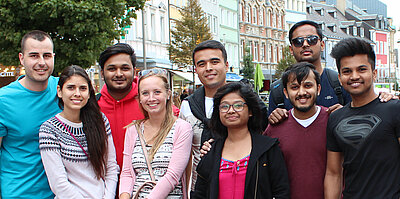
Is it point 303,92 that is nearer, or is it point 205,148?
point 303,92

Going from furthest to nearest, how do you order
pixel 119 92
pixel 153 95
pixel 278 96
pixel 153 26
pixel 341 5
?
pixel 341 5 < pixel 153 26 < pixel 119 92 < pixel 278 96 < pixel 153 95

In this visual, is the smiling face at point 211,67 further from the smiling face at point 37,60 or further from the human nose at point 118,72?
the smiling face at point 37,60

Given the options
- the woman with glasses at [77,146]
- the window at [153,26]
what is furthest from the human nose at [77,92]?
the window at [153,26]

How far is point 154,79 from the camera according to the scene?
463 centimetres

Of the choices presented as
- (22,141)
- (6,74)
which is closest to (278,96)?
(22,141)

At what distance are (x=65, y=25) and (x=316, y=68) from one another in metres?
Answer: 11.1

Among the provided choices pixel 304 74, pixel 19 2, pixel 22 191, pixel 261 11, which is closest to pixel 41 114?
pixel 22 191

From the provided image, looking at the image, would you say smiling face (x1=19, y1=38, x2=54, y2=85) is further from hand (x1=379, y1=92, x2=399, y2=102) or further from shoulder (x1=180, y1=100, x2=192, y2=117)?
hand (x1=379, y1=92, x2=399, y2=102)

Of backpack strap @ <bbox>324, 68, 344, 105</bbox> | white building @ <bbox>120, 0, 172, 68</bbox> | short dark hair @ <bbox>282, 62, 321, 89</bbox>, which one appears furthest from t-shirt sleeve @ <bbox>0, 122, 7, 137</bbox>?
white building @ <bbox>120, 0, 172, 68</bbox>

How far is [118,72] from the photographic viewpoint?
5133 mm

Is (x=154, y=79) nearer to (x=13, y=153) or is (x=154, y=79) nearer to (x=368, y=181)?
(x=13, y=153)

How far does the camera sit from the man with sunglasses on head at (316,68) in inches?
187

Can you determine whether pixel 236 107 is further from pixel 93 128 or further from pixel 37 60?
pixel 37 60

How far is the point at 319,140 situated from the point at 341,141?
0.81ft
